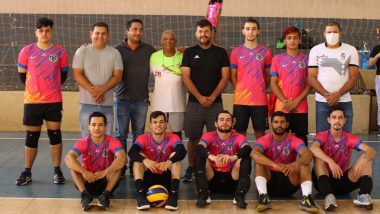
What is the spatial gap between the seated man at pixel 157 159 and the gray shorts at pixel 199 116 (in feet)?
1.88

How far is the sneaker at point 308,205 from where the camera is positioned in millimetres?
5676

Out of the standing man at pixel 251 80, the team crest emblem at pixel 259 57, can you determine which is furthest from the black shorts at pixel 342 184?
the team crest emblem at pixel 259 57

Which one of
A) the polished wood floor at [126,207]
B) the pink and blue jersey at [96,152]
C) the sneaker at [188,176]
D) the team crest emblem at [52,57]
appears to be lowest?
the polished wood floor at [126,207]

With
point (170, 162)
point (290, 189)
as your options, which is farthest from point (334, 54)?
point (170, 162)

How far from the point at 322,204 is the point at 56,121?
125 inches

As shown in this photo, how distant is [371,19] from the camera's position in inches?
528

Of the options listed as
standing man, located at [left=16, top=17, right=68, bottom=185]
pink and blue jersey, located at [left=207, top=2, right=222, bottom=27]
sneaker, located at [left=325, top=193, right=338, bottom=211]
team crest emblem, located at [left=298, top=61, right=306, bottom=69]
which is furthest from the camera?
pink and blue jersey, located at [left=207, top=2, right=222, bottom=27]

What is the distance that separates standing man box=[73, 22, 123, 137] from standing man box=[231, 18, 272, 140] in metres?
1.42

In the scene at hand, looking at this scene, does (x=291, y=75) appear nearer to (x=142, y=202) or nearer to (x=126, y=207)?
(x=142, y=202)

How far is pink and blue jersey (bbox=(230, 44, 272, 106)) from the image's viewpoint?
673 centimetres

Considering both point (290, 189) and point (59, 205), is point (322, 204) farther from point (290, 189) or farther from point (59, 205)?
point (59, 205)

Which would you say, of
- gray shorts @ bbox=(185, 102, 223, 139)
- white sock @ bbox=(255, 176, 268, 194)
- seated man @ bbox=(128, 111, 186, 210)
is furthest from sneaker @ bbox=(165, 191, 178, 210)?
gray shorts @ bbox=(185, 102, 223, 139)

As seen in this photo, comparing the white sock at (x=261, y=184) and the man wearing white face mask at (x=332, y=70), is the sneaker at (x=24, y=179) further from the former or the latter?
the man wearing white face mask at (x=332, y=70)

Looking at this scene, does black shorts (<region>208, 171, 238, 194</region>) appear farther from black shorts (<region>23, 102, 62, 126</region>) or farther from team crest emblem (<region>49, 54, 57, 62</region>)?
team crest emblem (<region>49, 54, 57, 62</region>)
